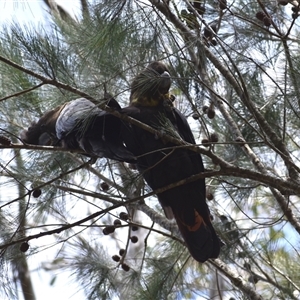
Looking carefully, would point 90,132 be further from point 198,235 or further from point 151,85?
point 198,235

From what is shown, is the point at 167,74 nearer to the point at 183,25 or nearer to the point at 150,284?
the point at 183,25

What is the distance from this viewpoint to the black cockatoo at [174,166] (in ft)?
8.25

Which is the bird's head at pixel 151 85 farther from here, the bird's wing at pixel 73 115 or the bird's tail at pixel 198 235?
the bird's tail at pixel 198 235

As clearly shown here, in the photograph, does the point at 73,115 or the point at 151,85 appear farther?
the point at 73,115

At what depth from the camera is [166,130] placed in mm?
2174

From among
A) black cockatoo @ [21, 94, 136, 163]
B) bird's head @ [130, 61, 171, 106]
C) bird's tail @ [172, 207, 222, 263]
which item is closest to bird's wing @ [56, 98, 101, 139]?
black cockatoo @ [21, 94, 136, 163]

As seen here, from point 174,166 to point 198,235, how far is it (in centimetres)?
28

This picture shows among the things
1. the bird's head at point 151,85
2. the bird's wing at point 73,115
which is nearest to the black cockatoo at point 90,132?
the bird's wing at point 73,115

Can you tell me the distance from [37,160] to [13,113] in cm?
37

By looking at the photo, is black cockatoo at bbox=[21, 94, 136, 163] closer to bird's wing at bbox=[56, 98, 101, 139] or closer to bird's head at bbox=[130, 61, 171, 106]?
bird's wing at bbox=[56, 98, 101, 139]

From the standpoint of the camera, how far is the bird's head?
7.34 feet

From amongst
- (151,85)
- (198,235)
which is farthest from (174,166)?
(151,85)

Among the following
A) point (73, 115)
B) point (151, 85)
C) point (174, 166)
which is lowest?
point (174, 166)

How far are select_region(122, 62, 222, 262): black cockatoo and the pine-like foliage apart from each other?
3.2 inches
